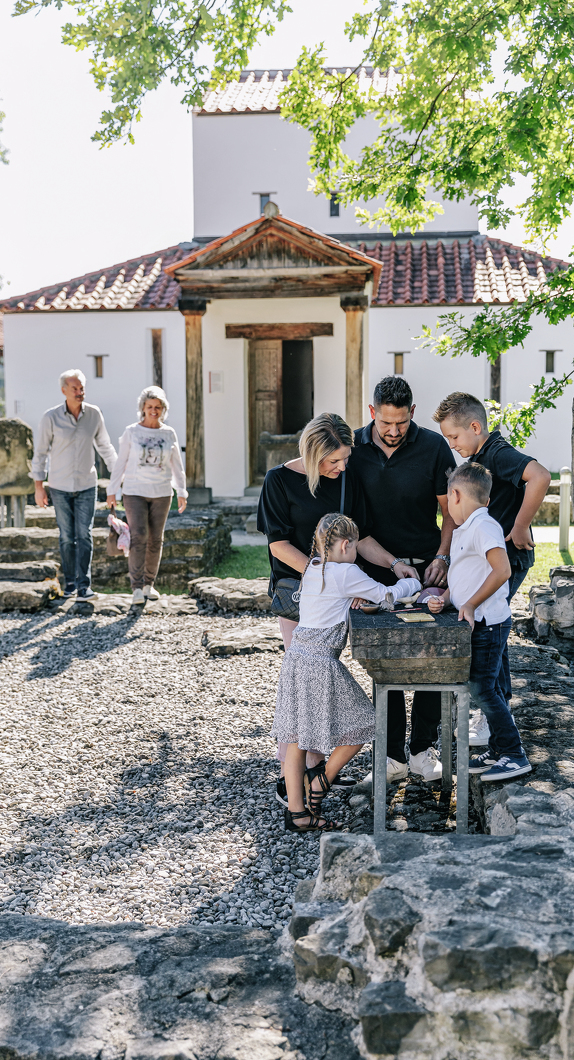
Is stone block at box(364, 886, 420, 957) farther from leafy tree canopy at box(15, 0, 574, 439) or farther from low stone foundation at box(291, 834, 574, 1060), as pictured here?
leafy tree canopy at box(15, 0, 574, 439)

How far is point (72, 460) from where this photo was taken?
7449mm

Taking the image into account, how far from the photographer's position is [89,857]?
11.4 ft

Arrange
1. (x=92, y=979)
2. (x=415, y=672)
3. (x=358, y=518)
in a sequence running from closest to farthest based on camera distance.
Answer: (x=92, y=979) < (x=415, y=672) < (x=358, y=518)

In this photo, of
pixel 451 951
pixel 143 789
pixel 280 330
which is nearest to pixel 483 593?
pixel 451 951

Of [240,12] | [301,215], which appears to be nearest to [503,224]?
[240,12]

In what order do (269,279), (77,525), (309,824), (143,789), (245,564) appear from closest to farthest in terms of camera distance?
1. (309,824)
2. (143,789)
3. (77,525)
4. (245,564)
5. (269,279)

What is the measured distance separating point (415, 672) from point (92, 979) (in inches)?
56.3

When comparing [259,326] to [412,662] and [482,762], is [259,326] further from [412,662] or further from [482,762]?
[412,662]

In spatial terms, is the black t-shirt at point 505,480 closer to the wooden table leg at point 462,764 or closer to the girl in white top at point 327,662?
the girl in white top at point 327,662

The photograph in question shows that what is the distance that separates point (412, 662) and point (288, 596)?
28.9 inches

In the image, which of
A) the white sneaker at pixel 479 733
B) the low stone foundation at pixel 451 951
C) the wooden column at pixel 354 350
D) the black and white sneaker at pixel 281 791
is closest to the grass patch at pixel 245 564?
the wooden column at pixel 354 350

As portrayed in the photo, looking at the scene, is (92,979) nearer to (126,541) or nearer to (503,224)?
(126,541)

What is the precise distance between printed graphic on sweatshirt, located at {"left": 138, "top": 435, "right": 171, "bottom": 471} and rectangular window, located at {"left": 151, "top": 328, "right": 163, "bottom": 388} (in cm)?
1043

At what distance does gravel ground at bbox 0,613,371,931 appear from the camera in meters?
3.18
